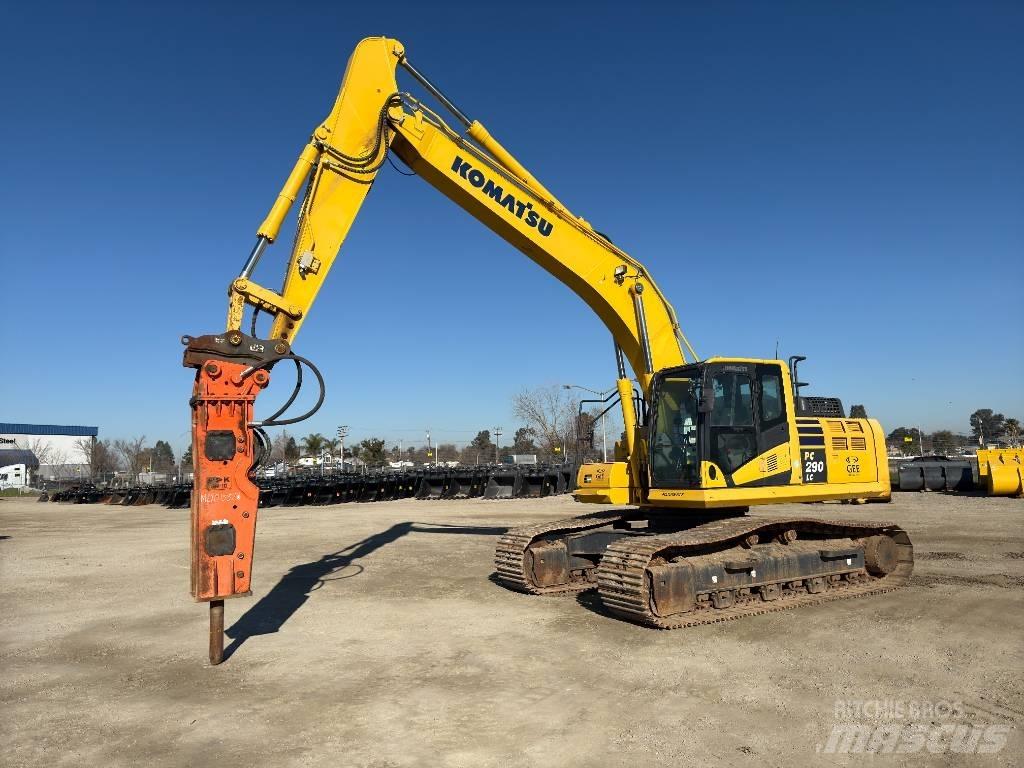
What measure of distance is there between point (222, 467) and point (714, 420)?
19.2 ft

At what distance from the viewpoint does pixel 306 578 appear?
1172 centimetres

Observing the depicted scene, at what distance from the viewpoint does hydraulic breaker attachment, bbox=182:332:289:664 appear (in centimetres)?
641

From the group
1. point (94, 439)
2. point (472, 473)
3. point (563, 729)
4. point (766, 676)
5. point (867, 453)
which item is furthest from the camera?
point (94, 439)

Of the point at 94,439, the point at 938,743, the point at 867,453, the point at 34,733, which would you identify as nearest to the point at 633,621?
the point at 938,743

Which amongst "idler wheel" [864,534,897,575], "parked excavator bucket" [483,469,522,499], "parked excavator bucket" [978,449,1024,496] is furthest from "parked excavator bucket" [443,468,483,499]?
"idler wheel" [864,534,897,575]

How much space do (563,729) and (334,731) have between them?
166 centimetres

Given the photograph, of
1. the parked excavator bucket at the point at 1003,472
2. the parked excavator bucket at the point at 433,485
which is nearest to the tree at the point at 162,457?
the parked excavator bucket at the point at 433,485

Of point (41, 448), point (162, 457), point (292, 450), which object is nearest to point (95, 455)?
point (41, 448)

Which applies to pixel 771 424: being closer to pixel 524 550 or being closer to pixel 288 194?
pixel 524 550

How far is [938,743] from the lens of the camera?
479cm

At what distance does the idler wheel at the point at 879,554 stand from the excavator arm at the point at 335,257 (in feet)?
11.9

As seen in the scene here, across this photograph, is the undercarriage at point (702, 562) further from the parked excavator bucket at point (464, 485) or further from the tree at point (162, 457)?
the tree at point (162, 457)

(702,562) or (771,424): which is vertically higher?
(771,424)

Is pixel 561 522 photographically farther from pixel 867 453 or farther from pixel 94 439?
pixel 94 439
